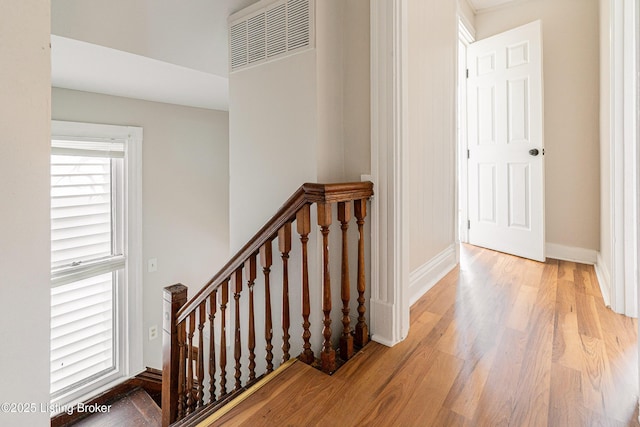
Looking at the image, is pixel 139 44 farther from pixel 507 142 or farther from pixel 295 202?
pixel 507 142

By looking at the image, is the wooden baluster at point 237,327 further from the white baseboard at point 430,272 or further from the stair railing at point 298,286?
the white baseboard at point 430,272

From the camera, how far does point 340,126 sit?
1.70m

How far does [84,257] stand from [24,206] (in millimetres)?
2440

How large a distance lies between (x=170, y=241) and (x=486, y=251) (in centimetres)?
310

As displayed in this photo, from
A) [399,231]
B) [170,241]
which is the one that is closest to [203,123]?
[170,241]

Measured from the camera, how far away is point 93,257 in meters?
2.81

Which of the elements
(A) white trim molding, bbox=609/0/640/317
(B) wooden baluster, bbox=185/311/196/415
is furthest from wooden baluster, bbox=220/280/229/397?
(A) white trim molding, bbox=609/0/640/317

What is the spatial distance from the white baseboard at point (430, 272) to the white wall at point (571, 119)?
3.56 ft

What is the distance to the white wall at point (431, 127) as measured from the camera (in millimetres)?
2020

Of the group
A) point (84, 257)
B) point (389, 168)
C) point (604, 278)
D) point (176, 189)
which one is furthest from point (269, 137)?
point (604, 278)

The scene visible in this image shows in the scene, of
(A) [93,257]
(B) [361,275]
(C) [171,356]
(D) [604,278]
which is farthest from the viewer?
(A) [93,257]

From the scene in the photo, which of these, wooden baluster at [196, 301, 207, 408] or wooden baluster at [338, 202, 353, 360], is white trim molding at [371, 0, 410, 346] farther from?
wooden baluster at [196, 301, 207, 408]

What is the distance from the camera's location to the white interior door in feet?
8.88

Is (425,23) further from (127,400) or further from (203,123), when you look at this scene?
(127,400)
